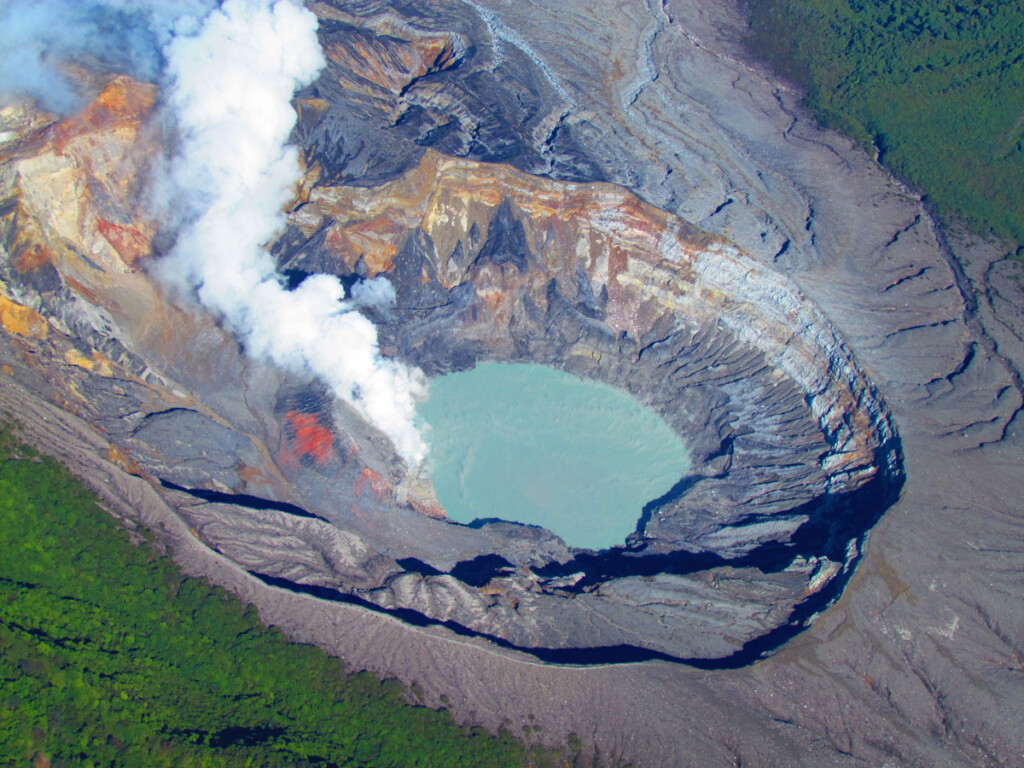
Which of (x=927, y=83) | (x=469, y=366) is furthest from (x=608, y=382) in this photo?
(x=927, y=83)

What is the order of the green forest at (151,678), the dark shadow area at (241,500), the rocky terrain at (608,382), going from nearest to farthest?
the green forest at (151,678)
the rocky terrain at (608,382)
the dark shadow area at (241,500)

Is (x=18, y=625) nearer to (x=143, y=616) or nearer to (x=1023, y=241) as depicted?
(x=143, y=616)

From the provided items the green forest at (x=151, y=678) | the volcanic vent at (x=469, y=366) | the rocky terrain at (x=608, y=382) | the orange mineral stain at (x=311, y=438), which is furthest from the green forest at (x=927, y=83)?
the green forest at (x=151, y=678)

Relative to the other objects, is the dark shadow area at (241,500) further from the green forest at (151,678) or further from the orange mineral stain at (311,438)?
the green forest at (151,678)

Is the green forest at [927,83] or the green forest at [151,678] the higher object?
the green forest at [927,83]

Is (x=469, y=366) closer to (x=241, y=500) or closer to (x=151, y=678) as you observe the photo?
(x=241, y=500)

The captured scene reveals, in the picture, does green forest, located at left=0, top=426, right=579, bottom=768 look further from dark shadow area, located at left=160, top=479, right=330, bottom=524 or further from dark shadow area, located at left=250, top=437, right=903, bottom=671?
dark shadow area, located at left=160, top=479, right=330, bottom=524
